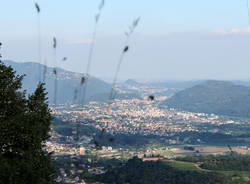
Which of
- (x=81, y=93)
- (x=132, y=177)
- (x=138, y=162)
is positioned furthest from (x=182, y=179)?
(x=81, y=93)

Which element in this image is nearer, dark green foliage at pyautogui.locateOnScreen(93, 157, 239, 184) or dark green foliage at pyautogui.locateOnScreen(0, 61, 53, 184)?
dark green foliage at pyautogui.locateOnScreen(0, 61, 53, 184)

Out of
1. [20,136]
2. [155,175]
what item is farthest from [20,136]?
[155,175]

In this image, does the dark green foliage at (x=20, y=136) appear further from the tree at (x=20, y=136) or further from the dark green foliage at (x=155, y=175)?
the dark green foliage at (x=155, y=175)

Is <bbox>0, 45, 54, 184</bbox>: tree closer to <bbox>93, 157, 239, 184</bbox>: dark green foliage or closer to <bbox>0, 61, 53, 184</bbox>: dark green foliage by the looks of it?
<bbox>0, 61, 53, 184</bbox>: dark green foliage

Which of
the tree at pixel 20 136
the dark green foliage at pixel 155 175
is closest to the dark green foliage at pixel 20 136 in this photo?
the tree at pixel 20 136

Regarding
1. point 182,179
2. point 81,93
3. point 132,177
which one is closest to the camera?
point 81,93

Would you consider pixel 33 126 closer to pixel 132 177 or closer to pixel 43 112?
pixel 43 112

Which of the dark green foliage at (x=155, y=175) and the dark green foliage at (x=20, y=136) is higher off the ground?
the dark green foliage at (x=20, y=136)

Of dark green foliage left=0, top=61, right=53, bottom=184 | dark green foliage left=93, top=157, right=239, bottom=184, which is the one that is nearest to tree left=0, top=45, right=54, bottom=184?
dark green foliage left=0, top=61, right=53, bottom=184

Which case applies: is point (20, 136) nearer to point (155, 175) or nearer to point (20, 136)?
point (20, 136)
